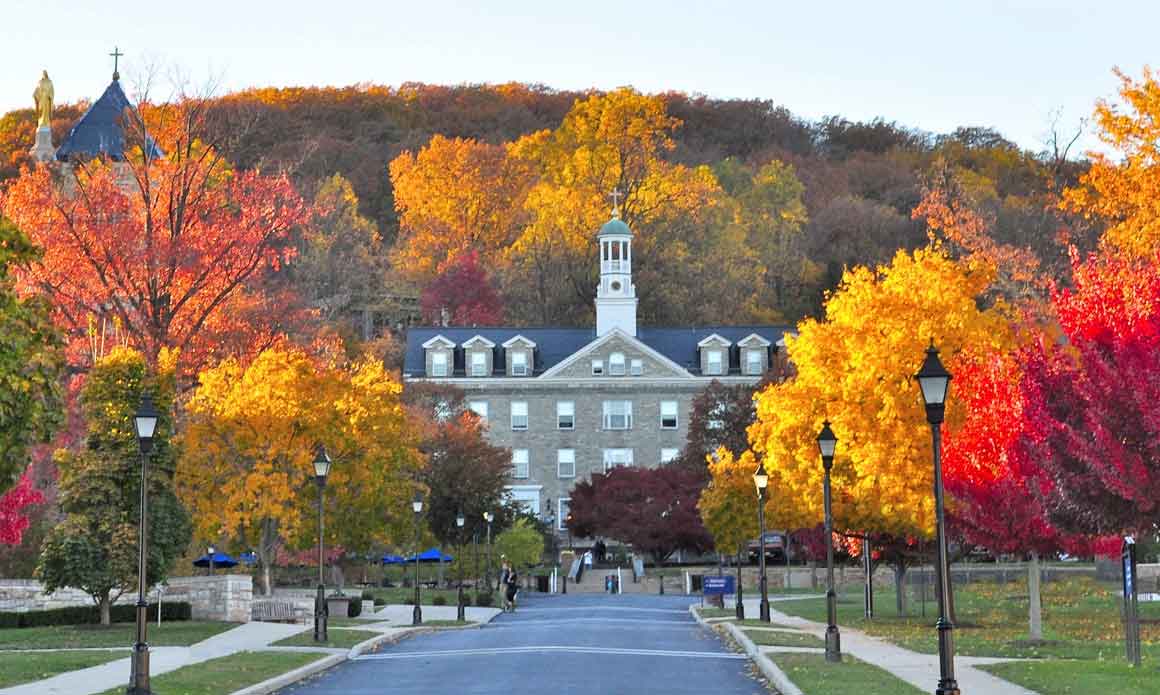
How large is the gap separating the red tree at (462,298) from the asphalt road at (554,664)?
220 feet

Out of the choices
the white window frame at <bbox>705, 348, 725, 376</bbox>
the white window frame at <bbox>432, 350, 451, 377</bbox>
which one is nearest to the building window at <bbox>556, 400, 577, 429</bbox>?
the white window frame at <bbox>432, 350, 451, 377</bbox>

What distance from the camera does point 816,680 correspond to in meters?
25.2

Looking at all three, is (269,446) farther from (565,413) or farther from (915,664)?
(565,413)

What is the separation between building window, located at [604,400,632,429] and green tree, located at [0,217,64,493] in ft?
265

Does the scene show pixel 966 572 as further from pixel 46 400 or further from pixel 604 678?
pixel 46 400

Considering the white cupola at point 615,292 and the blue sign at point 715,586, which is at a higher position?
the white cupola at point 615,292

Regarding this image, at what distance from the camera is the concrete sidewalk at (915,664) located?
23250mm

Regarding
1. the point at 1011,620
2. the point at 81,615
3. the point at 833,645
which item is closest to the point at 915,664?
the point at 833,645

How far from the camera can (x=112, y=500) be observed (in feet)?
139

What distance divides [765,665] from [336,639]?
13.0 meters

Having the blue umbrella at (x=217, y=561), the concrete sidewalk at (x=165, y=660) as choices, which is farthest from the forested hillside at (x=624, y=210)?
the concrete sidewalk at (x=165, y=660)

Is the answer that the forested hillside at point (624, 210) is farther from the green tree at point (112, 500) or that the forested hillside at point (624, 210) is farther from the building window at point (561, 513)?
the green tree at point (112, 500)

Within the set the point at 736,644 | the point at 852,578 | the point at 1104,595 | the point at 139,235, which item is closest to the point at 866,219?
the point at 852,578

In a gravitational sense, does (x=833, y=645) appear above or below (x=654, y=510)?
below
